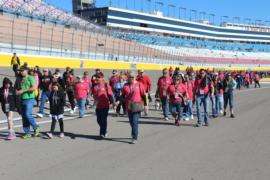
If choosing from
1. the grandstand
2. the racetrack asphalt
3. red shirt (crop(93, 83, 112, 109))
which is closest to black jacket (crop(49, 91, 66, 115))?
the racetrack asphalt

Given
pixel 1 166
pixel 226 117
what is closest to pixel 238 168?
pixel 1 166

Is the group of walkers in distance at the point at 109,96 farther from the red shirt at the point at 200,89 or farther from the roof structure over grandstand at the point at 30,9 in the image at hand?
the roof structure over grandstand at the point at 30,9

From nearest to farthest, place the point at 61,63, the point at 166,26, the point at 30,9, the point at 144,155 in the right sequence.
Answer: the point at 144,155 < the point at 61,63 < the point at 30,9 < the point at 166,26

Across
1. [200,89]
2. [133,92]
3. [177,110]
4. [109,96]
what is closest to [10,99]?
[109,96]

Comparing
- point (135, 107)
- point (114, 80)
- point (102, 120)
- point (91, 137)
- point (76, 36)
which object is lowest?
point (91, 137)

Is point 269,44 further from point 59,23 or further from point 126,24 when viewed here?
point 59,23

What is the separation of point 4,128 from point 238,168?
6907mm

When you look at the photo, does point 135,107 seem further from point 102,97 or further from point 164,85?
point 164,85

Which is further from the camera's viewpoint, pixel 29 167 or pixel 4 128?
pixel 4 128

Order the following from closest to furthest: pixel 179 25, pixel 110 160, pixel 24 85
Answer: pixel 110 160 < pixel 24 85 < pixel 179 25

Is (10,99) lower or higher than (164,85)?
lower

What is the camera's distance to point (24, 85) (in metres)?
9.63

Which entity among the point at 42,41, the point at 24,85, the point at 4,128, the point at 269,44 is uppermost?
the point at 269,44

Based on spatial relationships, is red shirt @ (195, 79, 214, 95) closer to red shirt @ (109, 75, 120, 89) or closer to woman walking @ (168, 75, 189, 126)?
woman walking @ (168, 75, 189, 126)
